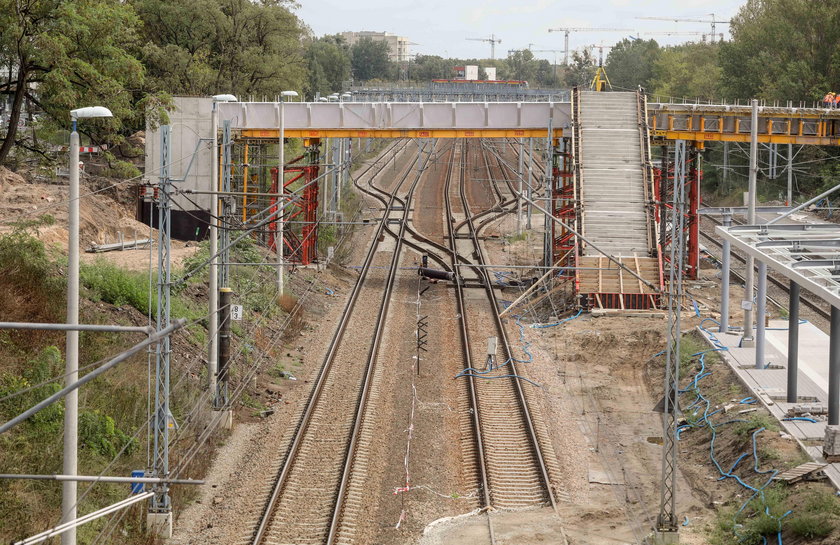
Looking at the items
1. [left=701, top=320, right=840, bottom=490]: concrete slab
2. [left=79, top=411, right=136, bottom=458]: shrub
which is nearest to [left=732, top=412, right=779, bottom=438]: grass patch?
[left=701, top=320, right=840, bottom=490]: concrete slab

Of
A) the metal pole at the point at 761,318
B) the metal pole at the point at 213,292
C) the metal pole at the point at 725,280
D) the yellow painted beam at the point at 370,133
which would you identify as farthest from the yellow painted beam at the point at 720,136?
the metal pole at the point at 213,292

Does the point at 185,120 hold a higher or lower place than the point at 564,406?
higher

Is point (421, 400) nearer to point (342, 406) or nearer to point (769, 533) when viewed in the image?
point (342, 406)

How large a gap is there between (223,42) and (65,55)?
32.6 m

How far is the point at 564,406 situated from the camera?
960 inches

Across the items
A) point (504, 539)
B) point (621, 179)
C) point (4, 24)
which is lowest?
point (504, 539)

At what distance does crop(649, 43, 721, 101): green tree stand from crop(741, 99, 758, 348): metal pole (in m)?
49.4

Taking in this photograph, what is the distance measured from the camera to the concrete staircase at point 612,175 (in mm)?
35344

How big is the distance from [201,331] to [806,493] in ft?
47.7

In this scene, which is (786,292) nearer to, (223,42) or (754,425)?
(754,425)

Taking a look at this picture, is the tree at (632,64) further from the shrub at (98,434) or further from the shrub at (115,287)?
the shrub at (98,434)

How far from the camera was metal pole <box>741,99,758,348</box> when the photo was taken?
2450cm

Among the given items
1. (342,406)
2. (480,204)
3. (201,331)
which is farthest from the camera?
(480,204)

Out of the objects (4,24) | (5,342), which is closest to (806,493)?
(5,342)
